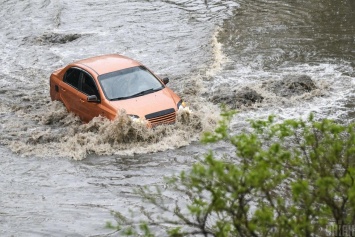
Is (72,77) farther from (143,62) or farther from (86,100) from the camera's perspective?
(143,62)

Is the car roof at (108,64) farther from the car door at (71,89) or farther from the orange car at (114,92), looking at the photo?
the car door at (71,89)

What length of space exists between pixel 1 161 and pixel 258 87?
686 cm

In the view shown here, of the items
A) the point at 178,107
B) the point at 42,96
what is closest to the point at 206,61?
the point at 42,96

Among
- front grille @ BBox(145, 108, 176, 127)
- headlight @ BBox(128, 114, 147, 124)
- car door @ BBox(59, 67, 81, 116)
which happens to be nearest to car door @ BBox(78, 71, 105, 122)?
car door @ BBox(59, 67, 81, 116)

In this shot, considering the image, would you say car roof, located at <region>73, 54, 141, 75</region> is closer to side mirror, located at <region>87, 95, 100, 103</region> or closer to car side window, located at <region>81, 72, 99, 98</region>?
car side window, located at <region>81, 72, 99, 98</region>

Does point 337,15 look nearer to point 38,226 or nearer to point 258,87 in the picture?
point 258,87

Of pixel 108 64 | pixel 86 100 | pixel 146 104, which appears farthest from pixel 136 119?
pixel 108 64

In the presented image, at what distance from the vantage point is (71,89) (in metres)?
14.9

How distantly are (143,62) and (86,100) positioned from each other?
6834 mm

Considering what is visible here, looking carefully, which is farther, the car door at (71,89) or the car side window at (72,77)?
the car side window at (72,77)

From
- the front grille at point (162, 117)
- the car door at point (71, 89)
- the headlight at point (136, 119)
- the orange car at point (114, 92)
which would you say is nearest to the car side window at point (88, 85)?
the orange car at point (114, 92)

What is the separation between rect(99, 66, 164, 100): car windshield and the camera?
13939mm

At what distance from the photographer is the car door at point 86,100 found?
1386cm

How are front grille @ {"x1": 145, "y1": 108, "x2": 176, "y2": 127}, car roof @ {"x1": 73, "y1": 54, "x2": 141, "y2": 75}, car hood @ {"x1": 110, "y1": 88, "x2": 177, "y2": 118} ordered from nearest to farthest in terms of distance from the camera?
front grille @ {"x1": 145, "y1": 108, "x2": 176, "y2": 127} < car hood @ {"x1": 110, "y1": 88, "x2": 177, "y2": 118} < car roof @ {"x1": 73, "y1": 54, "x2": 141, "y2": 75}
